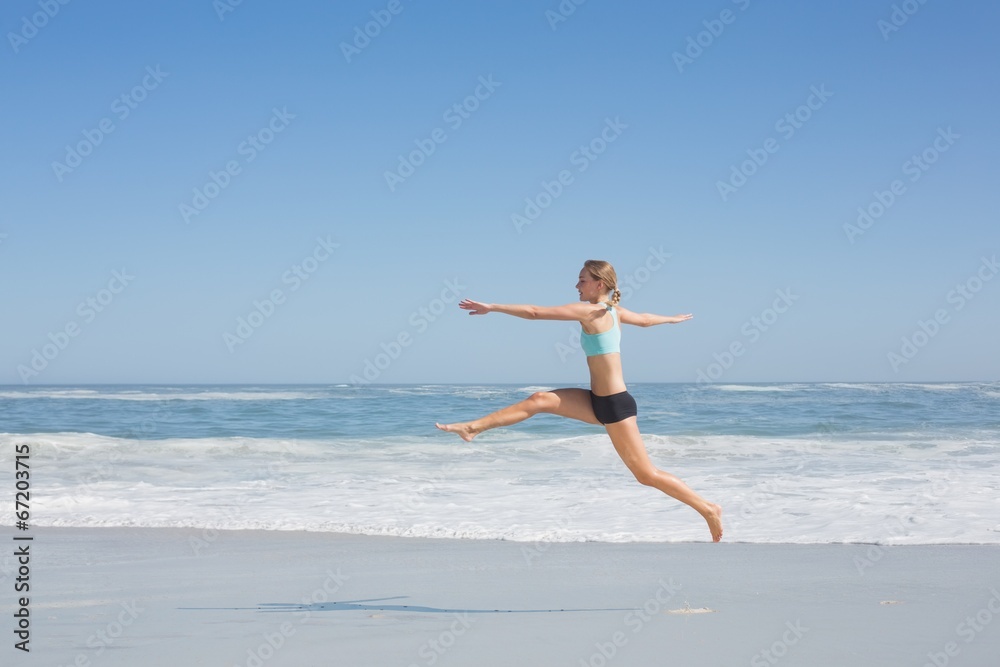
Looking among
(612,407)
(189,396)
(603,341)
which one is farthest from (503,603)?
(189,396)

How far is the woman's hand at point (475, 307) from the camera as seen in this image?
220 inches

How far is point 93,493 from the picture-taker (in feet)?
40.0

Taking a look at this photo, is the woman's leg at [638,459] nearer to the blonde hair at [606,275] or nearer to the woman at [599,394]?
the woman at [599,394]

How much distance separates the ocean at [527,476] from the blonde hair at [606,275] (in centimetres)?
330

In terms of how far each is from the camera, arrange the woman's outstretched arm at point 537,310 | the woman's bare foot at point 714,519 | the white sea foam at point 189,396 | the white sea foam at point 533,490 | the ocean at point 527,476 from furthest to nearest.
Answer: the white sea foam at point 189,396 → the ocean at point 527,476 → the white sea foam at point 533,490 → the woman's bare foot at point 714,519 → the woman's outstretched arm at point 537,310

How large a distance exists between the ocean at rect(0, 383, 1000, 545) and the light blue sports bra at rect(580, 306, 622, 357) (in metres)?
3.03

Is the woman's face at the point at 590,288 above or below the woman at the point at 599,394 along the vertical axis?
above

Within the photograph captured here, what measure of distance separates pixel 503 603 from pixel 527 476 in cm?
787

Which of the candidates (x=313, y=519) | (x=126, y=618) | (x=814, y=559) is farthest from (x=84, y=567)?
(x=814, y=559)

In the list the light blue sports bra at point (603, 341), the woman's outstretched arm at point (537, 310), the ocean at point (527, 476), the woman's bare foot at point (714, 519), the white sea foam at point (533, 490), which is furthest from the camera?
the ocean at point (527, 476)

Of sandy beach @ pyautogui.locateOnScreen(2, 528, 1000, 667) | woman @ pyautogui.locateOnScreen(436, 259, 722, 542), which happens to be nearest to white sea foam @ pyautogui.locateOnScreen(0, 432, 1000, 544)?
Answer: sandy beach @ pyautogui.locateOnScreen(2, 528, 1000, 667)

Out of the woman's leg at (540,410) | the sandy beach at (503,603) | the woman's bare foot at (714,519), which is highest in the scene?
the woman's leg at (540,410)

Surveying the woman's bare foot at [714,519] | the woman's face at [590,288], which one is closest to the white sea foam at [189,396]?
the woman's bare foot at [714,519]

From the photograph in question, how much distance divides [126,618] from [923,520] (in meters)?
7.68
